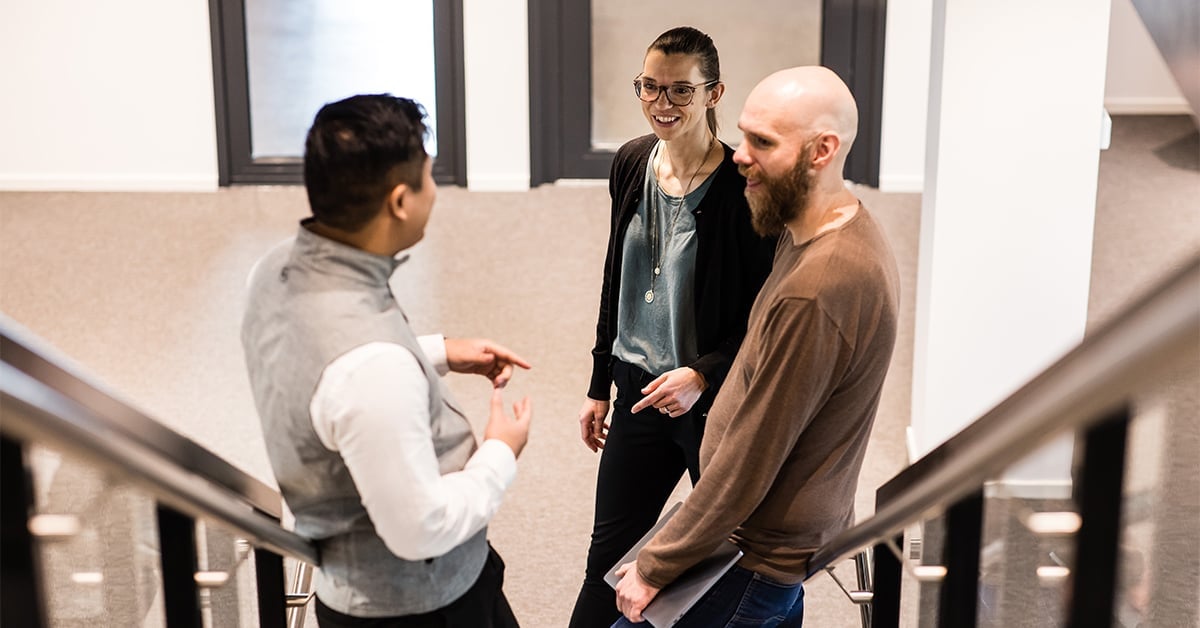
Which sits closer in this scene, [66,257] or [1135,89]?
[66,257]

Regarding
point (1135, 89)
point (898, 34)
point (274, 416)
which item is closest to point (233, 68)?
point (898, 34)

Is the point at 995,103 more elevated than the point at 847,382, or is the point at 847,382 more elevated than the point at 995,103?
the point at 995,103

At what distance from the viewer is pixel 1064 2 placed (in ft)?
11.6

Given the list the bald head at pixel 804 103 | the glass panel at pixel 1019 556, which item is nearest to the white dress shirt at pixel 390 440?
the glass panel at pixel 1019 556

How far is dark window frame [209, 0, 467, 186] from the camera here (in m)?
7.37

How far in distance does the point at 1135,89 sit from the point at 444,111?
176 inches

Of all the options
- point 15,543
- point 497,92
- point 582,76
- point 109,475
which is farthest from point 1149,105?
point 15,543

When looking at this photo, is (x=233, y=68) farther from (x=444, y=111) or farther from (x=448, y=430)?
(x=448, y=430)

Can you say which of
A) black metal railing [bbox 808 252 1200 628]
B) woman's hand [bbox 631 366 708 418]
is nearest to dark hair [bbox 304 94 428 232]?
black metal railing [bbox 808 252 1200 628]

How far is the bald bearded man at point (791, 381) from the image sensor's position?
1.99m

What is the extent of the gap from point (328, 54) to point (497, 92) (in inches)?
37.4

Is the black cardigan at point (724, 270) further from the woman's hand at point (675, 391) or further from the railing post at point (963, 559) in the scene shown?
the railing post at point (963, 559)

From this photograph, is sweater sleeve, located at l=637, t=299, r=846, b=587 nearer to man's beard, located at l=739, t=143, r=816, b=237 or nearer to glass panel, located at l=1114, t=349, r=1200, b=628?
man's beard, located at l=739, t=143, r=816, b=237

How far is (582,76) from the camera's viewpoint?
24.4 feet
